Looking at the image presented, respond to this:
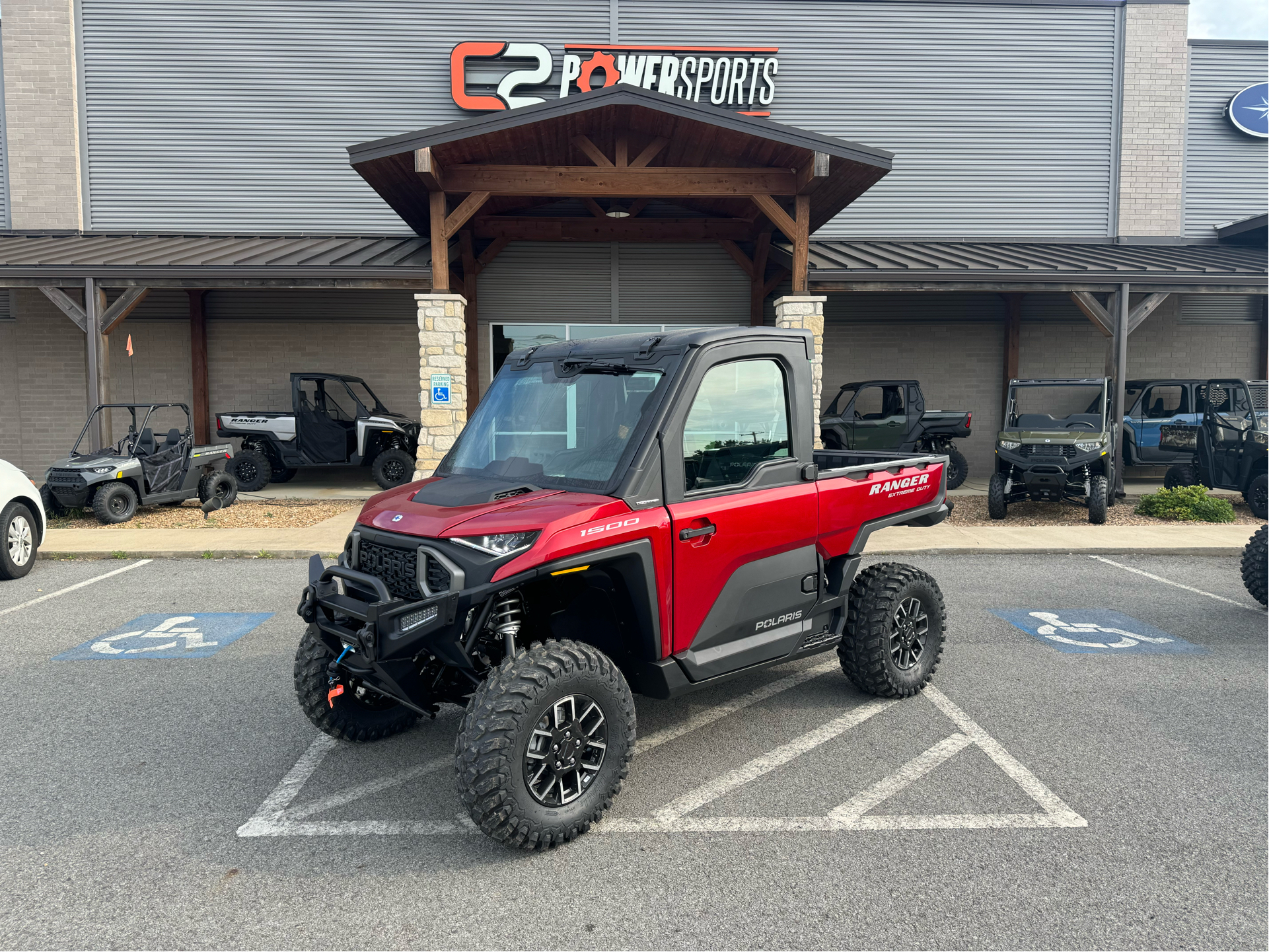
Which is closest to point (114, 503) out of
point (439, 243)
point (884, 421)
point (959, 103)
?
point (439, 243)

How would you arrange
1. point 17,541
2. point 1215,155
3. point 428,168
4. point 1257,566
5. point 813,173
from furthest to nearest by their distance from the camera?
point 1215,155 < point 813,173 < point 428,168 < point 17,541 < point 1257,566

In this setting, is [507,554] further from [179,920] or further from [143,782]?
[143,782]

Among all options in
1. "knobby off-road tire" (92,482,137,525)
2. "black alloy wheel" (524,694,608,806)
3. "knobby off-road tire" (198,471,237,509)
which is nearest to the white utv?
"knobby off-road tire" (198,471,237,509)

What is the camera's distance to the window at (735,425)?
3809mm

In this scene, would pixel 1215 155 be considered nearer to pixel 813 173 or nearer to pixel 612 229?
pixel 813 173

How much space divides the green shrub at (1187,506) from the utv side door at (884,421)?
424 cm

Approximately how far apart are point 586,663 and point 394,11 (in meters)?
18.1

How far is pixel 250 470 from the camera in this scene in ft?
48.8

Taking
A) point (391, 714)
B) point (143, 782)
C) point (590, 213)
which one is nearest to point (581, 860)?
point (391, 714)

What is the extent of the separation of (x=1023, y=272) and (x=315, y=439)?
12.6m

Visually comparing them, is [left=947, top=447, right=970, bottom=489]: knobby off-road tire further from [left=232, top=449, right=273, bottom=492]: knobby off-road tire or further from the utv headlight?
the utv headlight

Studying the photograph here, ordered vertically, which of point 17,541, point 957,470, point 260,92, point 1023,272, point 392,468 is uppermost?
point 260,92

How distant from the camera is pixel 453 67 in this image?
16984 mm

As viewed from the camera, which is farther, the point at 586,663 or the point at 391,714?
the point at 391,714
